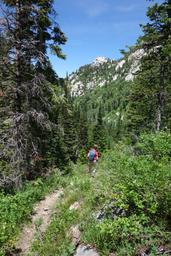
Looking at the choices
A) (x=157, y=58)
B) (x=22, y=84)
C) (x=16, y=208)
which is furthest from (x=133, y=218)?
(x=157, y=58)

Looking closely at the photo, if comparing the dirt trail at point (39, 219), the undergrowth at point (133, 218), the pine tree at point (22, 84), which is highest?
the pine tree at point (22, 84)

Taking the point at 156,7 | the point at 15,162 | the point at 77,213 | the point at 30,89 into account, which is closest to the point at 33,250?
the point at 77,213

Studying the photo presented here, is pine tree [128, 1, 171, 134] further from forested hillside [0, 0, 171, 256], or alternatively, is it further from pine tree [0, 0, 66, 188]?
pine tree [0, 0, 66, 188]

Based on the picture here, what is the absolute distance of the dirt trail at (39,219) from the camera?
9.48m

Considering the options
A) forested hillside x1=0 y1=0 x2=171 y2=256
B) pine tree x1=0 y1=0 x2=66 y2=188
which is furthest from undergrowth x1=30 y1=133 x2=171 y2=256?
pine tree x1=0 y1=0 x2=66 y2=188

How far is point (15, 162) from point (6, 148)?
2.53 ft

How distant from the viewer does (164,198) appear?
6691 mm

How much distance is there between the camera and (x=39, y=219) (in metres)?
10.6

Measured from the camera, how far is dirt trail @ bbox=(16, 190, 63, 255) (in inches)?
373

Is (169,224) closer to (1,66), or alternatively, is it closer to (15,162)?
(15,162)

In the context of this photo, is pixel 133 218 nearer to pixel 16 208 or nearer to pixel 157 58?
pixel 16 208

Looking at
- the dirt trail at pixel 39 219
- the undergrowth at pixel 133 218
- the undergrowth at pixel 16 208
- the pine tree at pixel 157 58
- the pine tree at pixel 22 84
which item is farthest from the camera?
the pine tree at pixel 157 58

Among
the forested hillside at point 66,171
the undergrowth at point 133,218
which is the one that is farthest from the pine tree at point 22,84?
the undergrowth at point 133,218

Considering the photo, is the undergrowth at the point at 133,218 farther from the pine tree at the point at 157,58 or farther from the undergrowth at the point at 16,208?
the pine tree at the point at 157,58
